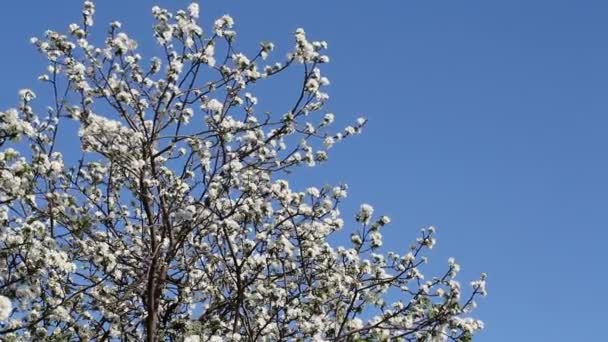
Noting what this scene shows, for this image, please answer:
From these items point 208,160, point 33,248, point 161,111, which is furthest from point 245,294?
point 33,248

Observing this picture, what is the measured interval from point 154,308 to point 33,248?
2.18 m

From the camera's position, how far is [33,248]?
873cm

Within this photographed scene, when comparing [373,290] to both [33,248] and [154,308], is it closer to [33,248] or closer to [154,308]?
[154,308]

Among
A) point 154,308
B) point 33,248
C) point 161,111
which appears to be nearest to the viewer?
point 33,248

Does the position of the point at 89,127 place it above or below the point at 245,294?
above

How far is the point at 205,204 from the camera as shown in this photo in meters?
10.7

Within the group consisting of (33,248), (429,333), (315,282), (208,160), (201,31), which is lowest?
(33,248)

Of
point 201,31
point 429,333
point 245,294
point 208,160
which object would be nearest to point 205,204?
point 208,160

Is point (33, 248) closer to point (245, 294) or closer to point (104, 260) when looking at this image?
point (104, 260)

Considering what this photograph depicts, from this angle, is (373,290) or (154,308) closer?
(154,308)

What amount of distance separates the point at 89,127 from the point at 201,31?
1.80 m

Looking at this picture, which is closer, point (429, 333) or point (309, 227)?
point (429, 333)

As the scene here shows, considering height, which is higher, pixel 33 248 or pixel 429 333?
pixel 429 333

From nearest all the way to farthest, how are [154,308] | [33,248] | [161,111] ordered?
[33,248] → [154,308] → [161,111]
